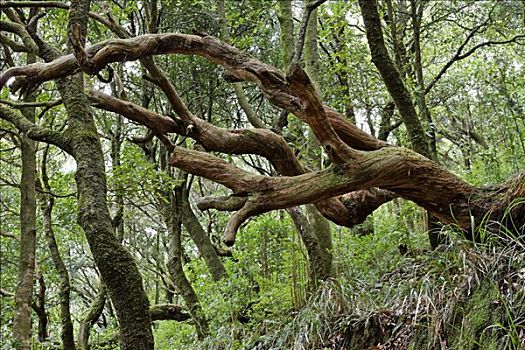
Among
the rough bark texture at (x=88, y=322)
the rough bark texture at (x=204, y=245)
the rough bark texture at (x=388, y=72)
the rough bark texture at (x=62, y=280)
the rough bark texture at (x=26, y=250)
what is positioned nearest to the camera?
the rough bark texture at (x=388, y=72)

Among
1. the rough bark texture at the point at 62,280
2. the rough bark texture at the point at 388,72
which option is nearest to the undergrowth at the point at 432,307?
the rough bark texture at the point at 388,72

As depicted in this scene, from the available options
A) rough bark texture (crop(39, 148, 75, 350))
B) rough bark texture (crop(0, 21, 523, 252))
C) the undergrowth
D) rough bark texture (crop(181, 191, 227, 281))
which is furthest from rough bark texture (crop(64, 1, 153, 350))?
rough bark texture (crop(181, 191, 227, 281))

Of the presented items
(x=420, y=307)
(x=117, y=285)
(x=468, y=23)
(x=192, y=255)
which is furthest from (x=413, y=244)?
(x=192, y=255)

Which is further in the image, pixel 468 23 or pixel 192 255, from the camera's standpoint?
pixel 192 255

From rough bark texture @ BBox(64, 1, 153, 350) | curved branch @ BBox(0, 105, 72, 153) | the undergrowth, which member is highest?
curved branch @ BBox(0, 105, 72, 153)

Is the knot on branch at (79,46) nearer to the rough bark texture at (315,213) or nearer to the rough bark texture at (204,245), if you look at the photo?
the rough bark texture at (315,213)

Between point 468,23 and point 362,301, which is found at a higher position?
point 468,23

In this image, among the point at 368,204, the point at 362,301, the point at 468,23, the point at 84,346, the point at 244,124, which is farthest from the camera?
the point at 244,124

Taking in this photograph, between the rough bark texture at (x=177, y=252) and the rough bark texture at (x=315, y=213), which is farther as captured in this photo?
the rough bark texture at (x=177, y=252)

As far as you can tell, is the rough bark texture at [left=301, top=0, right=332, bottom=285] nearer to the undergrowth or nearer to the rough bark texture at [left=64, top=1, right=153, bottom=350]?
the undergrowth

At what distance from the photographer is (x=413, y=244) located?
20.4 feet

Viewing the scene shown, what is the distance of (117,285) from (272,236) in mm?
5105

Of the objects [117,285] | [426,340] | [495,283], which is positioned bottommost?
[426,340]

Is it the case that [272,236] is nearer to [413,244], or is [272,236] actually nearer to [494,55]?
[413,244]
